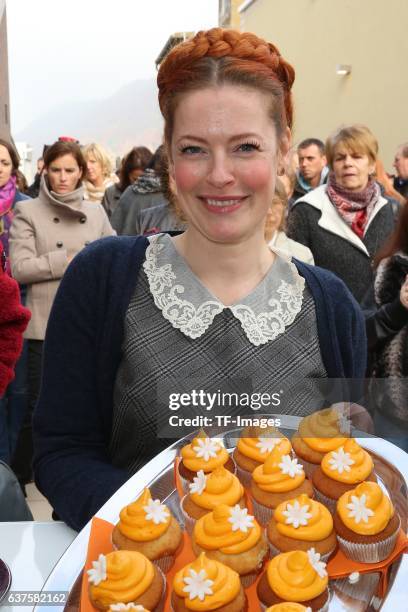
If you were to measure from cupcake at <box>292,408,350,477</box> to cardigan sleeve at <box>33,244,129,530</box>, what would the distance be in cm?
39

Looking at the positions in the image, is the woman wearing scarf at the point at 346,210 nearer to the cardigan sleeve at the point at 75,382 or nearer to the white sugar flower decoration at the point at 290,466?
the cardigan sleeve at the point at 75,382

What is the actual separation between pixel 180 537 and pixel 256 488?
14cm

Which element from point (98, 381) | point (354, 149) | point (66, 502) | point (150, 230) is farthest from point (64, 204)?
point (66, 502)

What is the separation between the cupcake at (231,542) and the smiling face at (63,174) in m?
2.70

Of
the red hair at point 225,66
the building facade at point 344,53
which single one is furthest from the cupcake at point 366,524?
the building facade at point 344,53

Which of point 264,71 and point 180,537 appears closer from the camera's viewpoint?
point 180,537

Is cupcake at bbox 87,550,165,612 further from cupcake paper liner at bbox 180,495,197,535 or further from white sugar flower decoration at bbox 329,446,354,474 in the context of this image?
white sugar flower decoration at bbox 329,446,354,474

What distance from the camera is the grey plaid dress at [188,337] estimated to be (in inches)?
40.8

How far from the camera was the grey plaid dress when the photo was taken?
1.04 m

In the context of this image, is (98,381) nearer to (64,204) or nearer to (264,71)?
(264,71)

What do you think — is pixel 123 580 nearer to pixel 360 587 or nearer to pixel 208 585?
pixel 208 585

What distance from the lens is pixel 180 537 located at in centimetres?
83

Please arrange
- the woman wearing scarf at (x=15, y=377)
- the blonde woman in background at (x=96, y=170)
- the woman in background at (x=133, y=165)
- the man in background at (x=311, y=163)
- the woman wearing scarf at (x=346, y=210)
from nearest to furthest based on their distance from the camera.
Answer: the woman wearing scarf at (x=15, y=377), the woman wearing scarf at (x=346, y=210), the woman in background at (x=133, y=165), the man in background at (x=311, y=163), the blonde woman in background at (x=96, y=170)

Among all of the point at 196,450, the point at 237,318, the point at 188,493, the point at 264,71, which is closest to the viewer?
the point at 196,450
